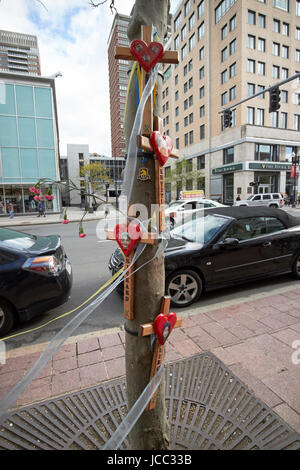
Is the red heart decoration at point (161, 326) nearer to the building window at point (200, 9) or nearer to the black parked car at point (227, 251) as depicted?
the black parked car at point (227, 251)

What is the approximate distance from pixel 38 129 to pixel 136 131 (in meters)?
26.8

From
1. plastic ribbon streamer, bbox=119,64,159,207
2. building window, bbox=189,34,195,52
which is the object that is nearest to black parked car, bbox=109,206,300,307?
plastic ribbon streamer, bbox=119,64,159,207

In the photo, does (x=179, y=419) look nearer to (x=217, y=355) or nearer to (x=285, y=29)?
(x=217, y=355)

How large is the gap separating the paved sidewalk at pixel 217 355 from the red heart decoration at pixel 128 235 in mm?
1835

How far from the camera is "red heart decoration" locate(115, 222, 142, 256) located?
4.50 feet

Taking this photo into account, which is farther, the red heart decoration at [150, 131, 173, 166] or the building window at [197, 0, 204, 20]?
the building window at [197, 0, 204, 20]

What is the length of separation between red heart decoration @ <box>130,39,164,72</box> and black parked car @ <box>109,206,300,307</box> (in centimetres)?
313

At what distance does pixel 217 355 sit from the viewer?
9.57 feet

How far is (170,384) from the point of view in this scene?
2484 mm

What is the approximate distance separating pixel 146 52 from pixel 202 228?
3988mm

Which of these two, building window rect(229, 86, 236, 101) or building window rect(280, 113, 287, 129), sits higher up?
building window rect(229, 86, 236, 101)

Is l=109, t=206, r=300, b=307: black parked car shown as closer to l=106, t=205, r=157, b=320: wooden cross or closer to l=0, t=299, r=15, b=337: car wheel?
l=0, t=299, r=15, b=337: car wheel

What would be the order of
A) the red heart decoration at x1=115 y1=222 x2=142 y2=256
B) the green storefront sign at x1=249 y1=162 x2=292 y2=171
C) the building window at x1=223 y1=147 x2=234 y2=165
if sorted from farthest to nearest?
the building window at x1=223 y1=147 x2=234 y2=165, the green storefront sign at x1=249 y1=162 x2=292 y2=171, the red heart decoration at x1=115 y1=222 x2=142 y2=256

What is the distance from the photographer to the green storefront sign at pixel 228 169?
32.1 m
